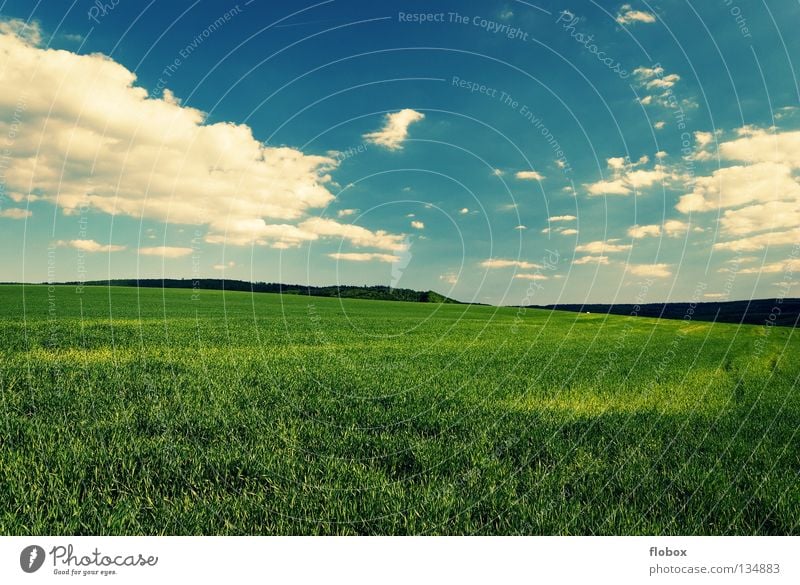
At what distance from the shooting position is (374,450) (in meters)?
6.55

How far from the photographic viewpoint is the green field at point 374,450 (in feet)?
15.6

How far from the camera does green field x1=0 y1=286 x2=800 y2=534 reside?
474cm

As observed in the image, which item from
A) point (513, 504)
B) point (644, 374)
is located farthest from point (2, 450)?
point (644, 374)

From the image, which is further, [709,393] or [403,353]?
[403,353]

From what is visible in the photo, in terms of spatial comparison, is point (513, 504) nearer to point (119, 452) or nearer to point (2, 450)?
point (119, 452)

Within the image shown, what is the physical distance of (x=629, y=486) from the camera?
219 inches
